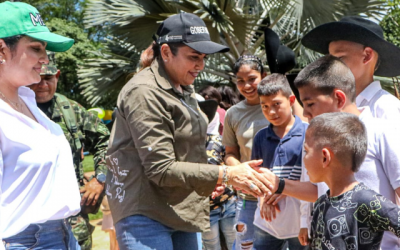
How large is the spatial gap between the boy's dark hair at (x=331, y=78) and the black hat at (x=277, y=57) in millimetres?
1421

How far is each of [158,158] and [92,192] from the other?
93 cm

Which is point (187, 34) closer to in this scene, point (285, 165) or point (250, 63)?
point (285, 165)

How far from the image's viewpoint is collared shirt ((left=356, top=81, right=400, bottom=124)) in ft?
7.53

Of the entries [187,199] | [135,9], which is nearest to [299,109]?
[187,199]

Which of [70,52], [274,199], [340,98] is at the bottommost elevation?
[70,52]

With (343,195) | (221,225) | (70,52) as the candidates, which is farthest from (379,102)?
(70,52)

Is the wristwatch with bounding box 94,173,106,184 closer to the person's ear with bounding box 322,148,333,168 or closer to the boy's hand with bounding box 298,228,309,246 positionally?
the boy's hand with bounding box 298,228,309,246

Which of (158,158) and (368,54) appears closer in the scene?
(158,158)

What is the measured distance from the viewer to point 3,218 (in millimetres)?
1861

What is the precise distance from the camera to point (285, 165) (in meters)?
3.17

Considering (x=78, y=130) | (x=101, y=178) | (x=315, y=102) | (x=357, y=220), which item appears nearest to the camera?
(x=357, y=220)

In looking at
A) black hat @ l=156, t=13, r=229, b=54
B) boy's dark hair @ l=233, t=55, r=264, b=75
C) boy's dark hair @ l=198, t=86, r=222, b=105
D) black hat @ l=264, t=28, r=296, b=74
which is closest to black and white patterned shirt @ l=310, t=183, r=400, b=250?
black hat @ l=156, t=13, r=229, b=54

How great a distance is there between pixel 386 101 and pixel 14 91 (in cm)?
197

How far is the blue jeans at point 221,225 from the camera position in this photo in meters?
4.48
